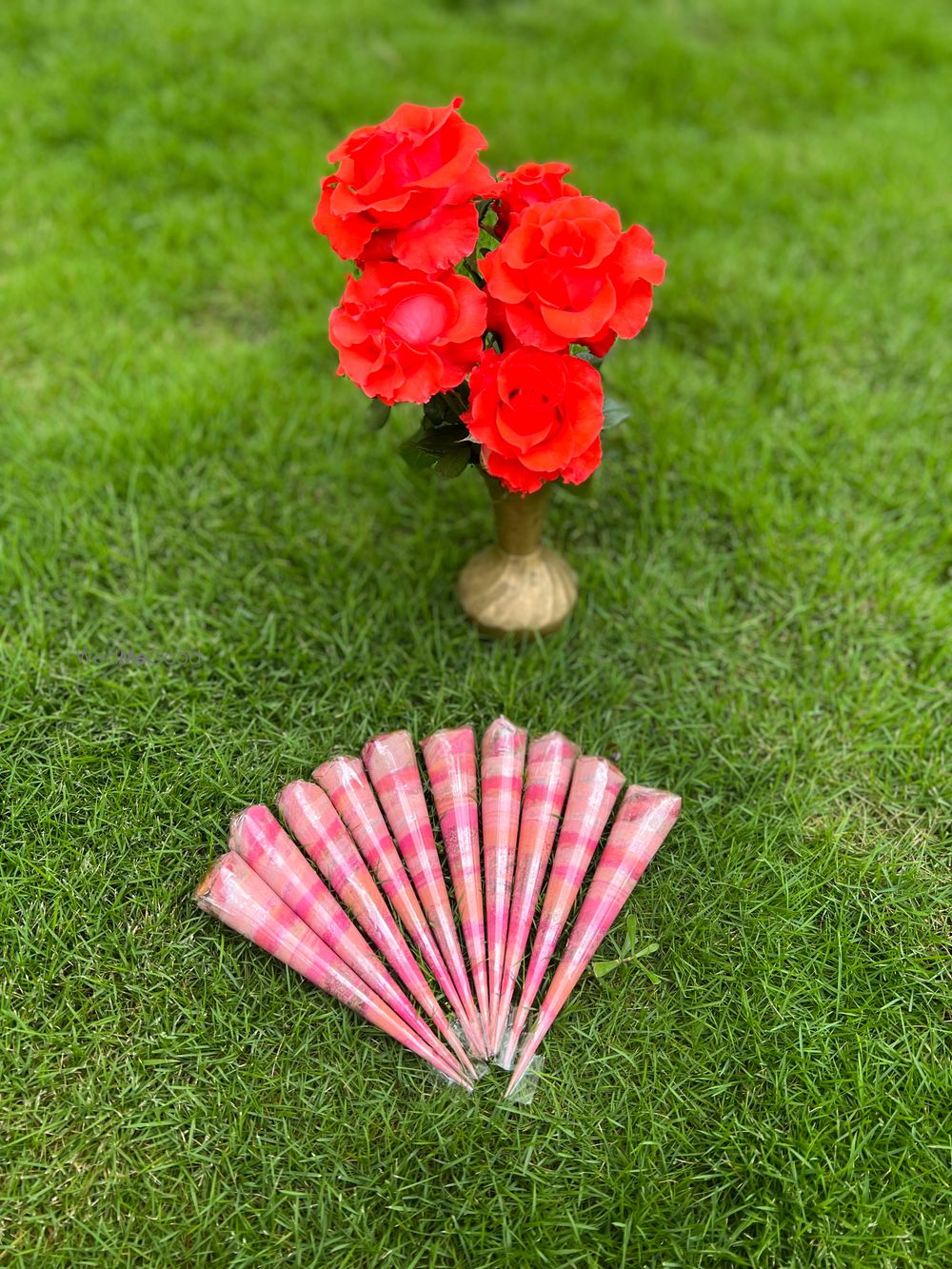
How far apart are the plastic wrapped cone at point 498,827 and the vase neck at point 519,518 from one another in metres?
0.39

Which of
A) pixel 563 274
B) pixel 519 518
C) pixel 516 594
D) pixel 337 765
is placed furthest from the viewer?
pixel 516 594

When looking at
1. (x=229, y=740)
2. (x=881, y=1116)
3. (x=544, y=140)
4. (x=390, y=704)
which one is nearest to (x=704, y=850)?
(x=881, y=1116)

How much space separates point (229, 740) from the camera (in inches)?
80.1

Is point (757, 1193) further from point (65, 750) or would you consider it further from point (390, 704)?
point (65, 750)

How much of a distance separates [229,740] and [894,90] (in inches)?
157

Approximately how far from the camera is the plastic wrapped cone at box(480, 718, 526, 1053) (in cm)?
168

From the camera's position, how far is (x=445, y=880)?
6.06ft

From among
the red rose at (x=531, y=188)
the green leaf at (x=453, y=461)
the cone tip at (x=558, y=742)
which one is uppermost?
the red rose at (x=531, y=188)

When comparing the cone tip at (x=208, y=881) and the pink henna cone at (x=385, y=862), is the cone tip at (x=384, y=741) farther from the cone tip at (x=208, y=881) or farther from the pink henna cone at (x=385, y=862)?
the cone tip at (x=208, y=881)

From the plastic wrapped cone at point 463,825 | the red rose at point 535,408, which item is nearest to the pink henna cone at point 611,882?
the plastic wrapped cone at point 463,825

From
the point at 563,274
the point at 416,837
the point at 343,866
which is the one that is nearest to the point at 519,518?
the point at 563,274

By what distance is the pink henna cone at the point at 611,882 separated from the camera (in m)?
1.65

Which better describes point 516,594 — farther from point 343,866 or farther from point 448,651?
point 343,866

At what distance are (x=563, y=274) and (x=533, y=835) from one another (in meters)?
1.01
